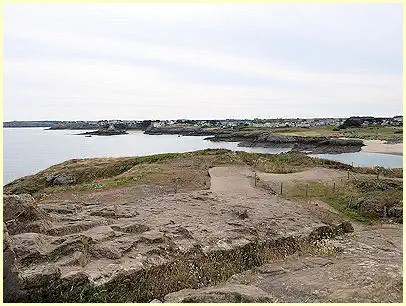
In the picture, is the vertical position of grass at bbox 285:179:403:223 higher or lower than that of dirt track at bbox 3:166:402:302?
lower

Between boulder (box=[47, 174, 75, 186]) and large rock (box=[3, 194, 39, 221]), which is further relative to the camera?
boulder (box=[47, 174, 75, 186])

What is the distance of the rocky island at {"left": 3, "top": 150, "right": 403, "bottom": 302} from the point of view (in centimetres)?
846

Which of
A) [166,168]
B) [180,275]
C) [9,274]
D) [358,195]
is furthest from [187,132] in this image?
[9,274]

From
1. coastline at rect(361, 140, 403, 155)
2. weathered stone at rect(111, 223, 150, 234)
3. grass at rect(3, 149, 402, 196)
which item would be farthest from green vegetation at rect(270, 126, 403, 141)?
weathered stone at rect(111, 223, 150, 234)

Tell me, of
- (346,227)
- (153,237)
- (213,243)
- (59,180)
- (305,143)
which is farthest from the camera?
(305,143)

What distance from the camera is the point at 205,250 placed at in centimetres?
1123

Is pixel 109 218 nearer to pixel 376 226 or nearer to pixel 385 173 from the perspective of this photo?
pixel 376 226

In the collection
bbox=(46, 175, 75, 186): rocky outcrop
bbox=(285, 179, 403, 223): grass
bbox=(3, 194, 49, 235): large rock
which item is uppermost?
bbox=(3, 194, 49, 235): large rock

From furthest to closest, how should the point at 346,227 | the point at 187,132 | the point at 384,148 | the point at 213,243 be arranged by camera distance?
the point at 187,132
the point at 384,148
the point at 346,227
the point at 213,243

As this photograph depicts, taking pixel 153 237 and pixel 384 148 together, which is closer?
pixel 153 237

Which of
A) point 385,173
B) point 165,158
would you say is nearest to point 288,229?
point 385,173

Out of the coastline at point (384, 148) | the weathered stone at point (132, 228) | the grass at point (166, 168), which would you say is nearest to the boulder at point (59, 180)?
the grass at point (166, 168)

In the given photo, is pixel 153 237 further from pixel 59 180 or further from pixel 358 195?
pixel 59 180

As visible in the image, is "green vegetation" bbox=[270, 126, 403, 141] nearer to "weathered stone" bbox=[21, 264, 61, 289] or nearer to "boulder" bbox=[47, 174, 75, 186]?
"boulder" bbox=[47, 174, 75, 186]
